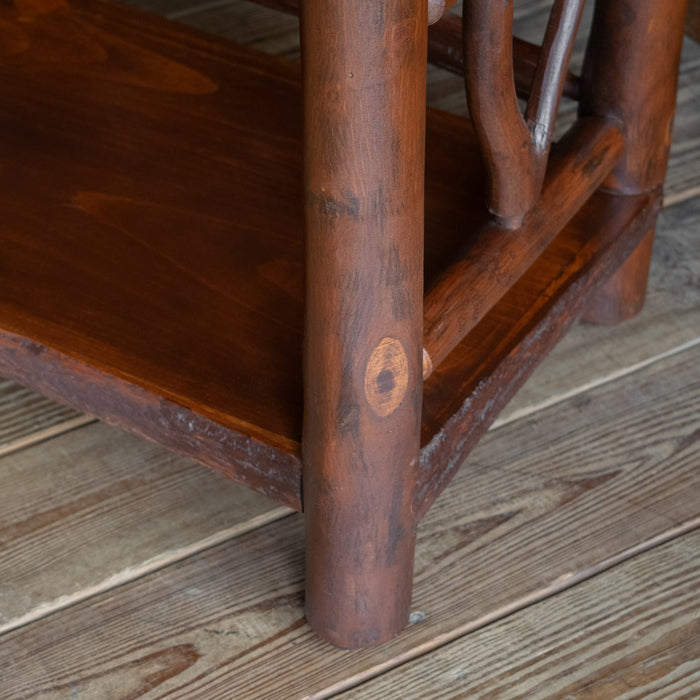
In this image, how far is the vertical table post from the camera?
507 millimetres

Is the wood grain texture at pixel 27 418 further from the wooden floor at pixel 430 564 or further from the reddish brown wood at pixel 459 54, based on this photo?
the reddish brown wood at pixel 459 54

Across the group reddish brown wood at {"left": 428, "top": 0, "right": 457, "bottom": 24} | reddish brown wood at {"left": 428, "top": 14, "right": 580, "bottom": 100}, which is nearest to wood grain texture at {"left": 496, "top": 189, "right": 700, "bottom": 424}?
reddish brown wood at {"left": 428, "top": 14, "right": 580, "bottom": 100}

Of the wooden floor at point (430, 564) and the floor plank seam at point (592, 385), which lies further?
the floor plank seam at point (592, 385)

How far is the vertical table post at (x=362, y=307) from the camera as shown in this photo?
51 cm

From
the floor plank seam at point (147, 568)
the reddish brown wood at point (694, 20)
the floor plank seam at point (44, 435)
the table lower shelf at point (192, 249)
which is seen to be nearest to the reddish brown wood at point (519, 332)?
the table lower shelf at point (192, 249)

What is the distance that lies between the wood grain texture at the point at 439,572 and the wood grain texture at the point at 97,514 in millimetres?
18

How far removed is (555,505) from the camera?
93 centimetres

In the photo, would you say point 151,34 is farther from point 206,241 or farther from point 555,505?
point 555,505

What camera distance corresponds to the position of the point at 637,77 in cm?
90

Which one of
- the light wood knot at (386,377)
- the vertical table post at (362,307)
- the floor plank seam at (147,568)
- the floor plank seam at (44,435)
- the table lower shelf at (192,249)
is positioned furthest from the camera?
the floor plank seam at (44,435)

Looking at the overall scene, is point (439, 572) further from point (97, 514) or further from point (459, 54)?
point (459, 54)

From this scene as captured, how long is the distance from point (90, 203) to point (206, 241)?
11cm

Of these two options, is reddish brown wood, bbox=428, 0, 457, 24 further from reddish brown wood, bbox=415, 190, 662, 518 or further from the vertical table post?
reddish brown wood, bbox=415, 190, 662, 518

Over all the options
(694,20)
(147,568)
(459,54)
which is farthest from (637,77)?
(694,20)
